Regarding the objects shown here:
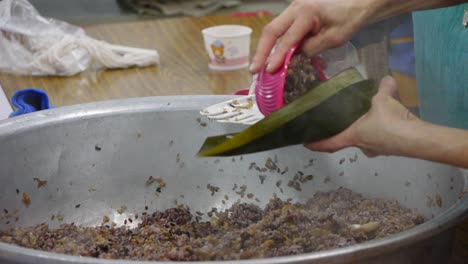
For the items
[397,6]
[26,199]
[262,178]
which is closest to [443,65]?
[397,6]

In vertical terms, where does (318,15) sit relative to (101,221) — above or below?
above

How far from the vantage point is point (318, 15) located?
1155 millimetres

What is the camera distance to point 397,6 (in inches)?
48.2

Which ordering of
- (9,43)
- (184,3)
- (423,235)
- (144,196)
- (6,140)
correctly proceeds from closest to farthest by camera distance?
(423,235) → (6,140) → (144,196) → (9,43) → (184,3)

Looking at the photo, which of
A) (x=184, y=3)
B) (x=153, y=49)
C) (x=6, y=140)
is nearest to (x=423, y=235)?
(x=6, y=140)

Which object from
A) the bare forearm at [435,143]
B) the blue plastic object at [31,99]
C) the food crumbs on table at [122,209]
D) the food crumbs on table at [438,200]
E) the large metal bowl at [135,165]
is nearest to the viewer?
the bare forearm at [435,143]

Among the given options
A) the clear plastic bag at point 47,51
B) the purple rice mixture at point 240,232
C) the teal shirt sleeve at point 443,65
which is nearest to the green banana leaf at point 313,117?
the purple rice mixture at point 240,232

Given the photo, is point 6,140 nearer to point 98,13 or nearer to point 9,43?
point 9,43

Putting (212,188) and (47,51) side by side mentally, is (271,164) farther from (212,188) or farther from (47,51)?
(47,51)

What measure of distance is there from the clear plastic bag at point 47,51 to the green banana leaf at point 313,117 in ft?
4.19

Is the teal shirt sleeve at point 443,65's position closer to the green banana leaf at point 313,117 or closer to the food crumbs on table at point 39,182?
the green banana leaf at point 313,117

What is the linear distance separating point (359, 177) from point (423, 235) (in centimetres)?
45

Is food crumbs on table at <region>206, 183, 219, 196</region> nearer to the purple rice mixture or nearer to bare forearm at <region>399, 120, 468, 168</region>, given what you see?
the purple rice mixture

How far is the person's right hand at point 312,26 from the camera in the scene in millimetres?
1121
